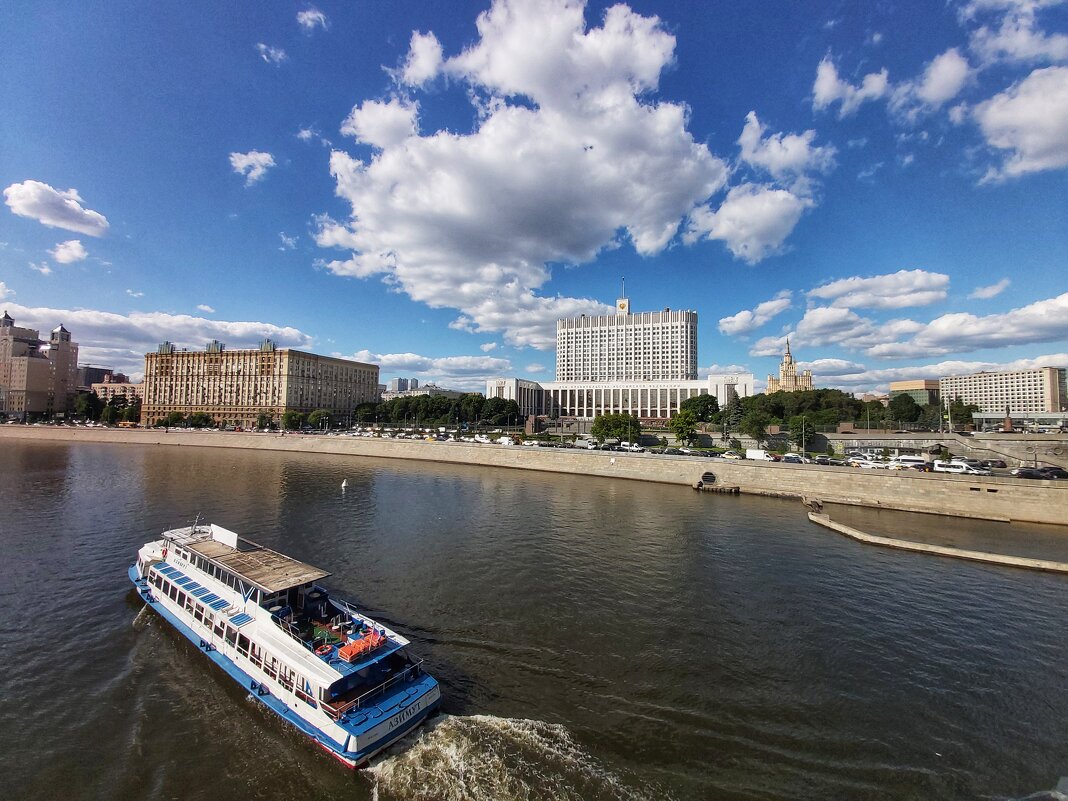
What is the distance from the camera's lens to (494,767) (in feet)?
39.8

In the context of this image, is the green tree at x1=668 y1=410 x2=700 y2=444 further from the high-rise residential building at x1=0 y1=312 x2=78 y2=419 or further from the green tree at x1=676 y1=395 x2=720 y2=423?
the high-rise residential building at x1=0 y1=312 x2=78 y2=419

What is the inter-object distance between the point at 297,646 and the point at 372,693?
3157mm

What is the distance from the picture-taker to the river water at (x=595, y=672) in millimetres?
12109

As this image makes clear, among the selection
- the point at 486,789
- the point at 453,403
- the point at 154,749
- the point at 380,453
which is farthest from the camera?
the point at 453,403

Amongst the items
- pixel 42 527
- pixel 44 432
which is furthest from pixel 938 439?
pixel 44 432

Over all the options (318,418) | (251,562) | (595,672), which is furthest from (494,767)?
(318,418)

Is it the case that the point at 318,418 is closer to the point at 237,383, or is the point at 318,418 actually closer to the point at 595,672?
the point at 237,383

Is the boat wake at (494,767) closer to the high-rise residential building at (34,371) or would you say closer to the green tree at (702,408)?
the green tree at (702,408)

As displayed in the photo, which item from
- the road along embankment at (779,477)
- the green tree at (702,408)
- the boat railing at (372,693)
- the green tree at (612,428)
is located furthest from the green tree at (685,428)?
the boat railing at (372,693)

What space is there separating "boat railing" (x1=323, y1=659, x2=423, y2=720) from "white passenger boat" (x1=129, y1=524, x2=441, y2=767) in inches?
1.3

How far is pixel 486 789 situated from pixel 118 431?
14207 cm

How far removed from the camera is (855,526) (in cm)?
3838

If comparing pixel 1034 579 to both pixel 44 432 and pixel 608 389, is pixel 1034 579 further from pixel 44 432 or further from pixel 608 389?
pixel 44 432

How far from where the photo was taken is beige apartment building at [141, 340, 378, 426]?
145 m
